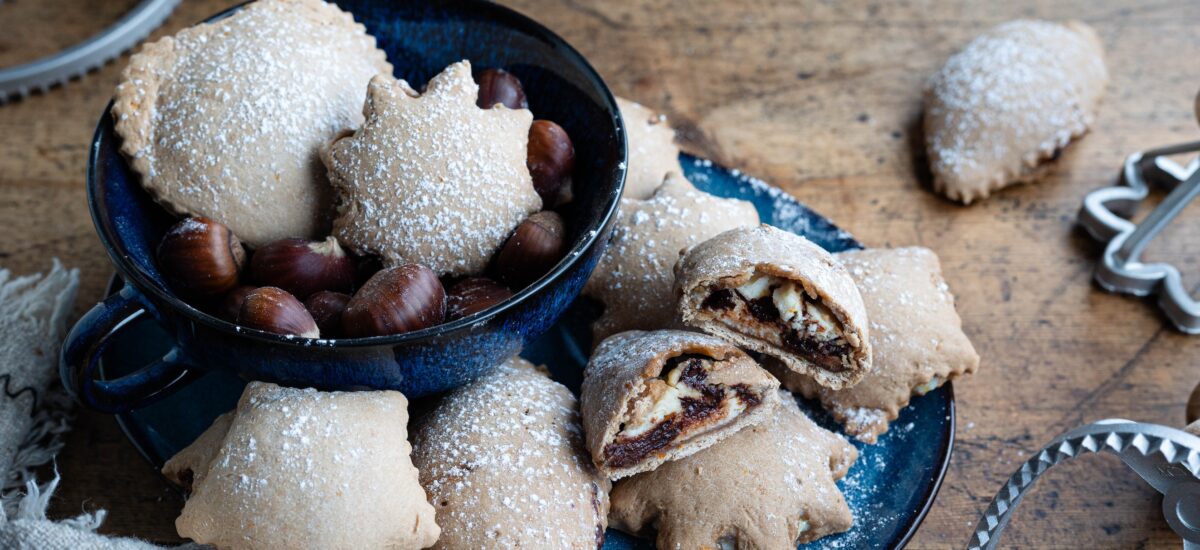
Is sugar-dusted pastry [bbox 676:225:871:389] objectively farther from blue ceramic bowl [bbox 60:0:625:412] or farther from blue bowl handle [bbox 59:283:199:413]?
blue bowl handle [bbox 59:283:199:413]

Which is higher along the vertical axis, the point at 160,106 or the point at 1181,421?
the point at 160,106

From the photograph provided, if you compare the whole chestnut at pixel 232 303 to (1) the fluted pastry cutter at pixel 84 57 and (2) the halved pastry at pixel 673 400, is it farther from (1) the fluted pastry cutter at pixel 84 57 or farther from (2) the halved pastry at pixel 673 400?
(1) the fluted pastry cutter at pixel 84 57

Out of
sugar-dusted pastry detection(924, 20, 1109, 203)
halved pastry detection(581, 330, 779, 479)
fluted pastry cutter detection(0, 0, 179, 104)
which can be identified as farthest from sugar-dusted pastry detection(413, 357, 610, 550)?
fluted pastry cutter detection(0, 0, 179, 104)

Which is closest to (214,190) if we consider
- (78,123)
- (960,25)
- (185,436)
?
(185,436)

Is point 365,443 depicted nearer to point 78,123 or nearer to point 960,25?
point 78,123

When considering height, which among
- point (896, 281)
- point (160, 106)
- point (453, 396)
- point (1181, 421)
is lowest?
point (1181, 421)

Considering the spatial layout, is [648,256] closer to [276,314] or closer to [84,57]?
[276,314]
